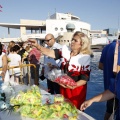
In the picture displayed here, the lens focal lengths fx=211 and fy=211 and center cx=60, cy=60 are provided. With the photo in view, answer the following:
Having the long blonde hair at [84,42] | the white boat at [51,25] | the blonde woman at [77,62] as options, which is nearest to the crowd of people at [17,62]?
the blonde woman at [77,62]

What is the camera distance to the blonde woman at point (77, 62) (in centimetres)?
241

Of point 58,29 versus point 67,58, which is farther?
point 58,29

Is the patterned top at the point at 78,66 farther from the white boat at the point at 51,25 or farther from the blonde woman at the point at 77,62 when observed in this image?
the white boat at the point at 51,25

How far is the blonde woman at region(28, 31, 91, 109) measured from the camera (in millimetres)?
2410

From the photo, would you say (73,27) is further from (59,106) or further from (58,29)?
(59,106)

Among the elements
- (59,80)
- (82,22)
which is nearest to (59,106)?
(59,80)

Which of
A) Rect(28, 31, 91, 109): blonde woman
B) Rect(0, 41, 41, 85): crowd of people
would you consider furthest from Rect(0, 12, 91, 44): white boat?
Rect(28, 31, 91, 109): blonde woman

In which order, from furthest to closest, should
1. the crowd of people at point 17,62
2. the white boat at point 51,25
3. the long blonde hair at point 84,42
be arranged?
the white boat at point 51,25 → the crowd of people at point 17,62 → the long blonde hair at point 84,42

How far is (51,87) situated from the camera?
391 cm

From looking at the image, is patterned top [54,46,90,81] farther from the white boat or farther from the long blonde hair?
the white boat

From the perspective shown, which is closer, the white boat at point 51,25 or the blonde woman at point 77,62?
the blonde woman at point 77,62

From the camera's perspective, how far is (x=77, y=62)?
2453 millimetres

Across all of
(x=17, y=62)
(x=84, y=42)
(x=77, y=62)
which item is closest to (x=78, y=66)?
(x=77, y=62)

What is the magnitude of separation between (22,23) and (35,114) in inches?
1591
